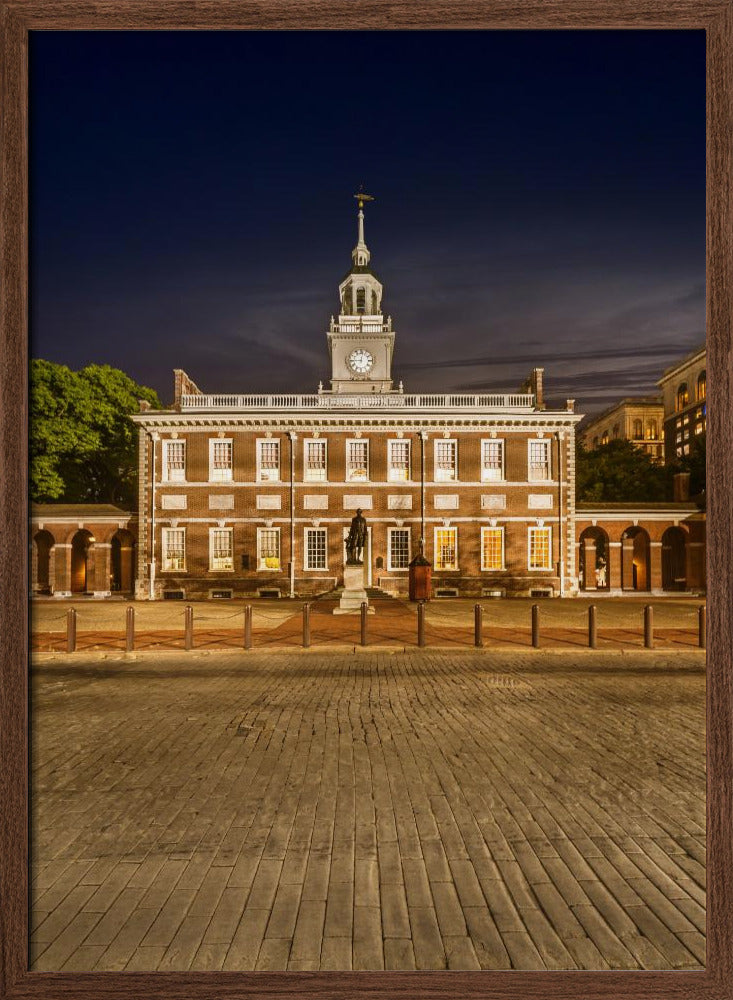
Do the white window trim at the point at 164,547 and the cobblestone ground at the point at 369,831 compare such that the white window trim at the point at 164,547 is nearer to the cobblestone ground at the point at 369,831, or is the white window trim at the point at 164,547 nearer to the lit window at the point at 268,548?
the lit window at the point at 268,548

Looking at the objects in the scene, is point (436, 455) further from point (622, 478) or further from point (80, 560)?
point (80, 560)

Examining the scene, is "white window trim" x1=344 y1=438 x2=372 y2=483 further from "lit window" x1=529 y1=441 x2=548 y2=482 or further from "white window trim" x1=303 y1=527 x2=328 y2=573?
"lit window" x1=529 y1=441 x2=548 y2=482

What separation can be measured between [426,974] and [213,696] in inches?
306

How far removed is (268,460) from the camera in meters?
32.4

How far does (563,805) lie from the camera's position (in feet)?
17.4

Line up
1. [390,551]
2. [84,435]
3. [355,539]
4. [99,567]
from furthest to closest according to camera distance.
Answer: [84,435], [99,567], [390,551], [355,539]

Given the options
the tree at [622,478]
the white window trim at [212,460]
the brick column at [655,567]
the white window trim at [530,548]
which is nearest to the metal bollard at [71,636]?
the white window trim at [212,460]

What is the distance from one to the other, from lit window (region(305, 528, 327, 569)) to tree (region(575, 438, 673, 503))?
62.0 feet

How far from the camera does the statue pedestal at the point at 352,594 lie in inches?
877

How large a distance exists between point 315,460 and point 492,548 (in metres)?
10.2

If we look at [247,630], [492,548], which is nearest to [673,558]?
[492,548]

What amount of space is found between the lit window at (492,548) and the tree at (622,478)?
11.7 metres

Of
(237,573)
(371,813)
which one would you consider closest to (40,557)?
(237,573)

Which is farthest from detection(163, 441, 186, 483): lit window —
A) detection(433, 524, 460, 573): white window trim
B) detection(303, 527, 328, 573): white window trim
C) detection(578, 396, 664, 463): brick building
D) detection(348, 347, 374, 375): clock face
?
detection(578, 396, 664, 463): brick building
